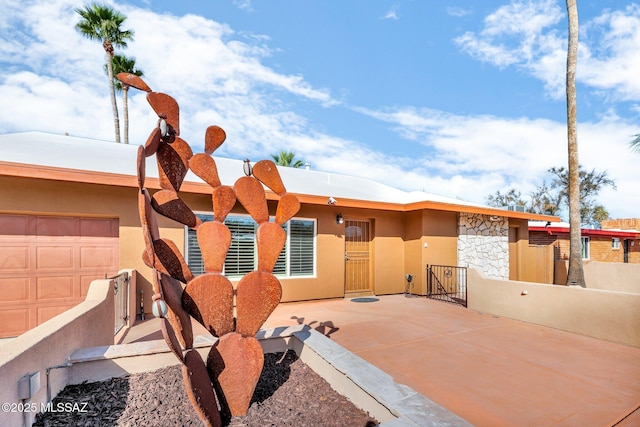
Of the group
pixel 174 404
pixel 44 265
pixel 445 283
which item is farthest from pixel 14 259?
pixel 445 283

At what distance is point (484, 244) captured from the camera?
1017 centimetres

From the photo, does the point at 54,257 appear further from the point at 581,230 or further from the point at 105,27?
the point at 581,230

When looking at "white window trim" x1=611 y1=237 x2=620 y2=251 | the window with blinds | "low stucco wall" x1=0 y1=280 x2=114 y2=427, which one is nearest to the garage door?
the window with blinds

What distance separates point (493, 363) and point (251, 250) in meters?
5.16

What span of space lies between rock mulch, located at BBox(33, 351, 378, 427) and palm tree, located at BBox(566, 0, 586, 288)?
6790mm

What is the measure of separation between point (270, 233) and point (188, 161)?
35.2 inches

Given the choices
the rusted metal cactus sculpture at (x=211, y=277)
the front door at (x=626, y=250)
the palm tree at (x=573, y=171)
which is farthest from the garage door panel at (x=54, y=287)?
the front door at (x=626, y=250)

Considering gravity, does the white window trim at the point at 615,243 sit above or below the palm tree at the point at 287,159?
below

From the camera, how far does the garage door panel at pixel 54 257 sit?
539 cm

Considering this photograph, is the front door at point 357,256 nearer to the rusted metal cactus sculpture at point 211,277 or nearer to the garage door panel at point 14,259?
the rusted metal cactus sculpture at point 211,277

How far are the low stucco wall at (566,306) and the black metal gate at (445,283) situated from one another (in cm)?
187

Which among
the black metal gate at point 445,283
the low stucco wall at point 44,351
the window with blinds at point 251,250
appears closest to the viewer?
the low stucco wall at point 44,351

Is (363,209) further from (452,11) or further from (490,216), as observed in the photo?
(452,11)

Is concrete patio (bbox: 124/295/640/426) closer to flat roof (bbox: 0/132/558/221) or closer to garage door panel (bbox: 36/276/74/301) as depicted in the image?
garage door panel (bbox: 36/276/74/301)
